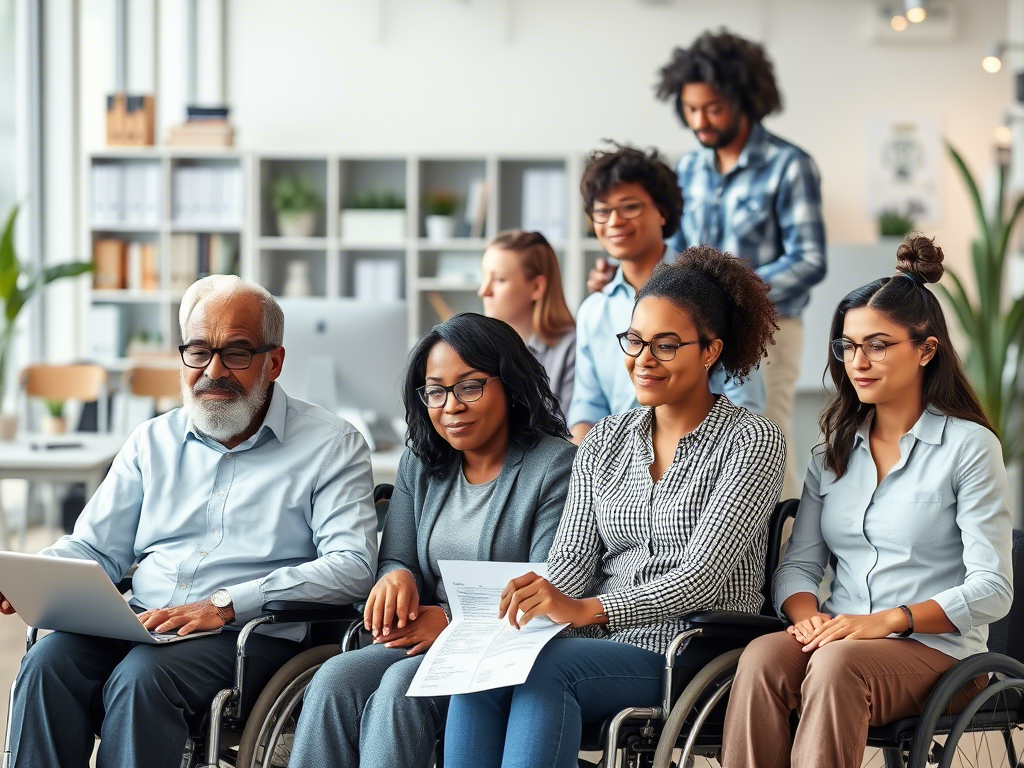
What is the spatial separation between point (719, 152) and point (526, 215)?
3.10 m

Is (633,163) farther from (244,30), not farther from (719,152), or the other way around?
(244,30)

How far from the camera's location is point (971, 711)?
188 centimetres

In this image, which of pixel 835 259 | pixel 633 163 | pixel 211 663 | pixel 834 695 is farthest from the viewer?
pixel 835 259

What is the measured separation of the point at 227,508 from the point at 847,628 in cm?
120

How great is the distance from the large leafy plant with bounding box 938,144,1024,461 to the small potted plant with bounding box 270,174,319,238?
3437mm

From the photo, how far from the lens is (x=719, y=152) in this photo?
358cm

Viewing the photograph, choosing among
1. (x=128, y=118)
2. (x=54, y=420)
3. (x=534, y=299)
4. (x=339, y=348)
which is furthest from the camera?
(x=128, y=118)

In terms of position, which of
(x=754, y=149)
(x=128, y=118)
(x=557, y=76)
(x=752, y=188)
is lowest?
(x=752, y=188)

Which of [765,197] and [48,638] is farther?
[765,197]

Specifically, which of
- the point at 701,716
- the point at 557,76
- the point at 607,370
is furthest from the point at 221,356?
the point at 557,76

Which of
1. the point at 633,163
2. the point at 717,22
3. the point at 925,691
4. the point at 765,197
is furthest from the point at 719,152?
the point at 717,22

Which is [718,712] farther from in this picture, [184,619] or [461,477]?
[184,619]

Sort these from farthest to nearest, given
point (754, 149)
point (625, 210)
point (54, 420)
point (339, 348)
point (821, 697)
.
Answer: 1. point (54, 420)
2. point (339, 348)
3. point (754, 149)
4. point (625, 210)
5. point (821, 697)

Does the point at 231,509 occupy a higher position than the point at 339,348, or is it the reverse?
the point at 339,348
